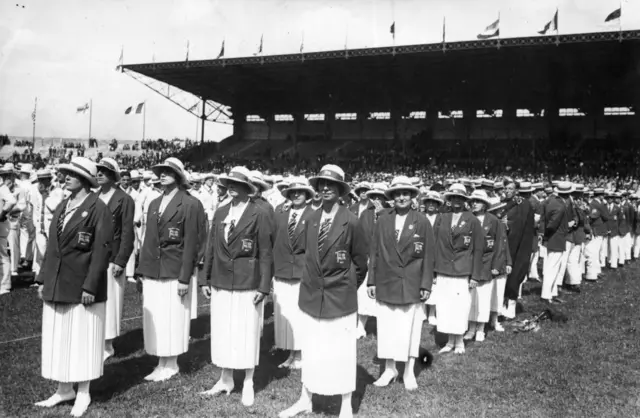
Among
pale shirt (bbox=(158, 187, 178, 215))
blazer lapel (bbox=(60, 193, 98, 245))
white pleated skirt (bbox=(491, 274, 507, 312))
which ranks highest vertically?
pale shirt (bbox=(158, 187, 178, 215))

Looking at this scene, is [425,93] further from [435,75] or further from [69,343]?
[69,343]

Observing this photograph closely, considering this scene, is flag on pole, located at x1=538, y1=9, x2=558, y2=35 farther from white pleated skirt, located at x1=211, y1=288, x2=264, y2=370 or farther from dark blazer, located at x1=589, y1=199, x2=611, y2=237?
white pleated skirt, located at x1=211, y1=288, x2=264, y2=370

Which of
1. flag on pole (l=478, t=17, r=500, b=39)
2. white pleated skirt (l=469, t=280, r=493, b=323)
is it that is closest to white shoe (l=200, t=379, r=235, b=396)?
white pleated skirt (l=469, t=280, r=493, b=323)

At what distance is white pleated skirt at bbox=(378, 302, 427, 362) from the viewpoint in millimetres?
6395

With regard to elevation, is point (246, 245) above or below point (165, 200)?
below

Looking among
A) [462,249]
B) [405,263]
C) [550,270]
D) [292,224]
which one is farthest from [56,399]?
[550,270]

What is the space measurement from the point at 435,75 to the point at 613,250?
1981 cm

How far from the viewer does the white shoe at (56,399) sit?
5.48 metres

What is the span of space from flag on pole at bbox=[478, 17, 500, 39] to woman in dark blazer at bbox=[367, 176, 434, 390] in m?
24.7

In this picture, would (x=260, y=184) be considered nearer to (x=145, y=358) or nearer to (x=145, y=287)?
(x=145, y=287)

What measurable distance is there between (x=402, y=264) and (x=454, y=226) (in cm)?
196

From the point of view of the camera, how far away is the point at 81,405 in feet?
17.7

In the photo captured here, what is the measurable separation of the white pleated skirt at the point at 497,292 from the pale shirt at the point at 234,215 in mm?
4822

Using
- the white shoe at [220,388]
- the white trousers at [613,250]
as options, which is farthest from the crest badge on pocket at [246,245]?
the white trousers at [613,250]
